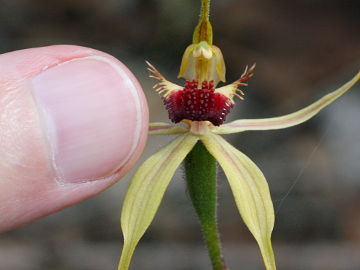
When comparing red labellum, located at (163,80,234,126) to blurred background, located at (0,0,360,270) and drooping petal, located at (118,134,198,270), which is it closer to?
drooping petal, located at (118,134,198,270)

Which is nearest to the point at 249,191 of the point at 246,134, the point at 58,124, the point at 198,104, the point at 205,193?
the point at 205,193

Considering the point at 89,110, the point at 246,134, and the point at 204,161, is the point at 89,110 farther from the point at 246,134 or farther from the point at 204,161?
the point at 246,134

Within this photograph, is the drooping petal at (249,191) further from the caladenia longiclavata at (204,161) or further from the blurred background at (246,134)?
the blurred background at (246,134)

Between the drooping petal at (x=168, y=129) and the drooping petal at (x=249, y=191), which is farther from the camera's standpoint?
the drooping petal at (x=168, y=129)

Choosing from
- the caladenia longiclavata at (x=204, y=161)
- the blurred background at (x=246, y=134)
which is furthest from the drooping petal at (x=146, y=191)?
the blurred background at (x=246, y=134)

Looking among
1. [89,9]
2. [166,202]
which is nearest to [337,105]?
[166,202]

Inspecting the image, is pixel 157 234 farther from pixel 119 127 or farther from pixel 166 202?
pixel 119 127

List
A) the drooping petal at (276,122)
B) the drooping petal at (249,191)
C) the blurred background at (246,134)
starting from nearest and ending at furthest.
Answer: the drooping petal at (249,191), the drooping petal at (276,122), the blurred background at (246,134)

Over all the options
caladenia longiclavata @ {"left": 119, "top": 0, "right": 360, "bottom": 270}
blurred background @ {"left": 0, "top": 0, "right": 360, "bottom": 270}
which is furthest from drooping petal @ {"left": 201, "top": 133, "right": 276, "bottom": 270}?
blurred background @ {"left": 0, "top": 0, "right": 360, "bottom": 270}
